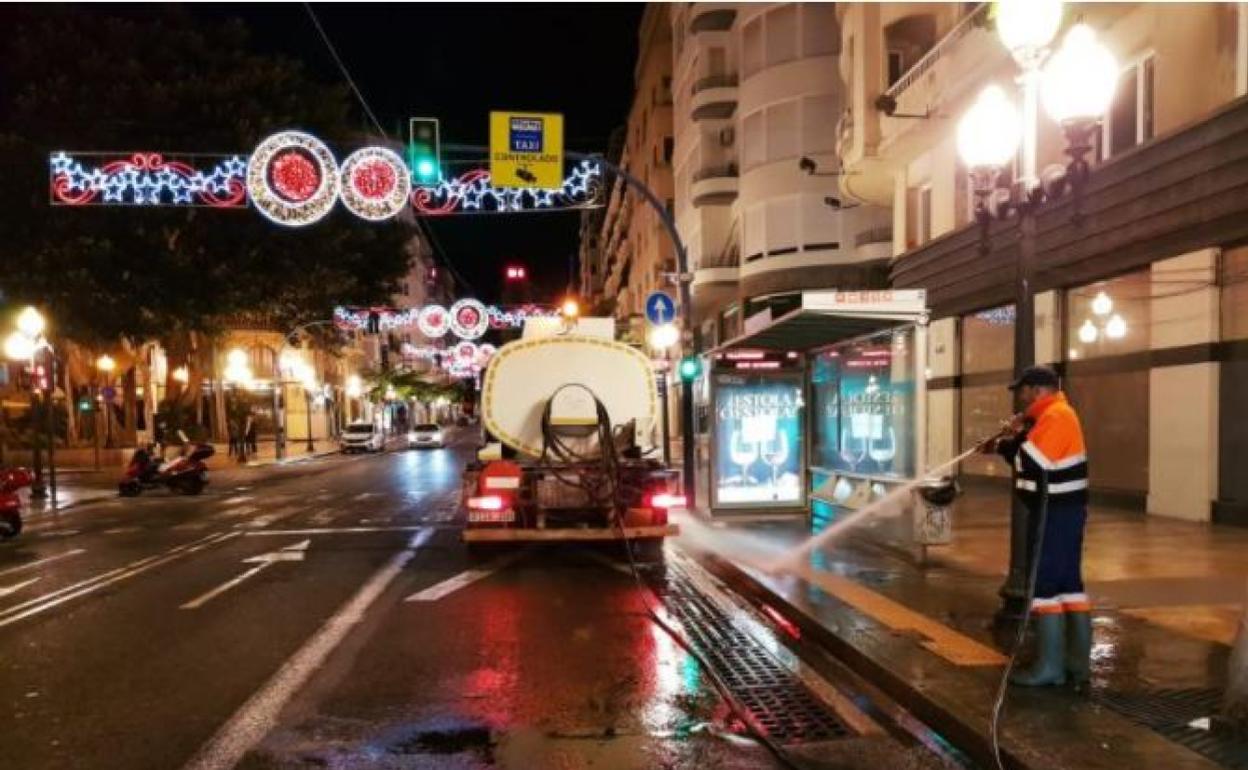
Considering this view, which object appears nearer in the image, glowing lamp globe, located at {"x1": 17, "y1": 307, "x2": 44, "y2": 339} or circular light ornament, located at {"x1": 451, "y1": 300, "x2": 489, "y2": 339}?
glowing lamp globe, located at {"x1": 17, "y1": 307, "x2": 44, "y2": 339}

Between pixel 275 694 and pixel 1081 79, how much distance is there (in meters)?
7.14

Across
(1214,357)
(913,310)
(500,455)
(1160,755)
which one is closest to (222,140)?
(500,455)

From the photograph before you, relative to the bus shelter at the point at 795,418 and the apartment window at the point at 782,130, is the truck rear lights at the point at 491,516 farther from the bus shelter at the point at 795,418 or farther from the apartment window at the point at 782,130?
the apartment window at the point at 782,130

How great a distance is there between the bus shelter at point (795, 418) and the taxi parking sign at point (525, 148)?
13.0 ft

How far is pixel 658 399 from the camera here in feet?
42.9

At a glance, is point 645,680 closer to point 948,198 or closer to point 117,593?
point 117,593

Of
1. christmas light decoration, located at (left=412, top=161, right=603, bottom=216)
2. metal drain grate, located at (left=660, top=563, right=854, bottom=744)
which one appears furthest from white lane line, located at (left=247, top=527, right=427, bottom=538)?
metal drain grate, located at (left=660, top=563, right=854, bottom=744)

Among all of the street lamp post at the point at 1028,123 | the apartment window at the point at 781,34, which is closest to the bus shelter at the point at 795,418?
the street lamp post at the point at 1028,123

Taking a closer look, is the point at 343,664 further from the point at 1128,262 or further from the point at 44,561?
the point at 1128,262

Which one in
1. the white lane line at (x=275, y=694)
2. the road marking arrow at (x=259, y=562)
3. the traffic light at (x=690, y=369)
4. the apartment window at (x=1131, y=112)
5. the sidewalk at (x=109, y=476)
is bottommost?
the sidewalk at (x=109, y=476)

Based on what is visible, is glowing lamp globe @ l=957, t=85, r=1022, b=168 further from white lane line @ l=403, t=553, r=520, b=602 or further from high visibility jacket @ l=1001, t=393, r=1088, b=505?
white lane line @ l=403, t=553, r=520, b=602

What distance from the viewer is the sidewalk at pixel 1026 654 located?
507cm

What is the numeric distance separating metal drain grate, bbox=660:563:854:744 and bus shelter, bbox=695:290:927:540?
4232mm

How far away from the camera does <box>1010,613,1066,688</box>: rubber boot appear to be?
583 centimetres
